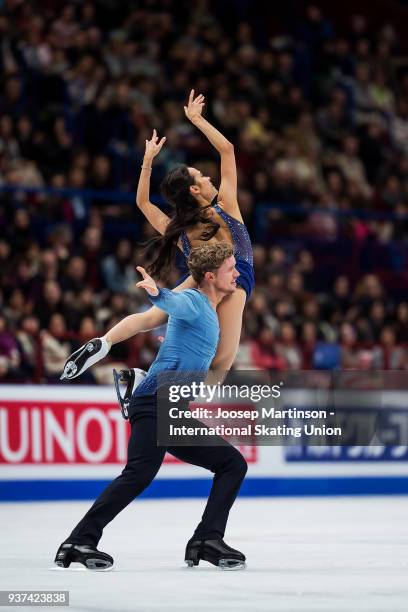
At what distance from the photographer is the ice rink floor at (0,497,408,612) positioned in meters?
5.11

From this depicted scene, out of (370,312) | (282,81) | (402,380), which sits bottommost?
(402,380)

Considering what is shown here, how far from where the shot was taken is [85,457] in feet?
39.0

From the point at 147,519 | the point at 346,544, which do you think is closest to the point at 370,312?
the point at 147,519

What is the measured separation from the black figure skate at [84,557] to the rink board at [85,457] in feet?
18.2

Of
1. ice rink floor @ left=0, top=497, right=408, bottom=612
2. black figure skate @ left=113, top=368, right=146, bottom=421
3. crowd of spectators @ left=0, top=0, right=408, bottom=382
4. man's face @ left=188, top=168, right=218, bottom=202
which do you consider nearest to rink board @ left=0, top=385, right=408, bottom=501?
crowd of spectators @ left=0, top=0, right=408, bottom=382

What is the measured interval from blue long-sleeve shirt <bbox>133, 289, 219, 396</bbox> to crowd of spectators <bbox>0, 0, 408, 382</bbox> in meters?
5.62

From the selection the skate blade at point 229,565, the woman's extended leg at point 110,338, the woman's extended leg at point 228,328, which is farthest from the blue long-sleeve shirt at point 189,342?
the skate blade at point 229,565

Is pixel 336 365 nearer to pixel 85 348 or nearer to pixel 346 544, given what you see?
pixel 346 544

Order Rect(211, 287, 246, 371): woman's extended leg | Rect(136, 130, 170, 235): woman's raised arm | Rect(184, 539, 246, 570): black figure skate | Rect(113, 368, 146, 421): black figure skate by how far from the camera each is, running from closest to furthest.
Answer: Rect(184, 539, 246, 570): black figure skate < Rect(113, 368, 146, 421): black figure skate < Rect(211, 287, 246, 371): woman's extended leg < Rect(136, 130, 170, 235): woman's raised arm

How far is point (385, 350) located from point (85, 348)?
7.86m

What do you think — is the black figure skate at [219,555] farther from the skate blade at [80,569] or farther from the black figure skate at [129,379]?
the black figure skate at [129,379]

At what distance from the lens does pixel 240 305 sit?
7.00 m

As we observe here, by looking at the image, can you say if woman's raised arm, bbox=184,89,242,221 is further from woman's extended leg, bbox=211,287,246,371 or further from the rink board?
the rink board

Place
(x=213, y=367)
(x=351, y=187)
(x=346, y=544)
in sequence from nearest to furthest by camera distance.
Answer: (x=213, y=367), (x=346, y=544), (x=351, y=187)
